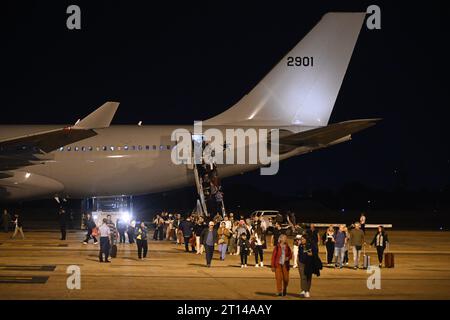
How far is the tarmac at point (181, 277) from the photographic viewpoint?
715 inches

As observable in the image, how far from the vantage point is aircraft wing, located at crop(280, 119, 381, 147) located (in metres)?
30.1

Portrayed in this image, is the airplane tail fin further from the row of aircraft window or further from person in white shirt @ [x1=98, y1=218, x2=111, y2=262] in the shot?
person in white shirt @ [x1=98, y1=218, x2=111, y2=262]

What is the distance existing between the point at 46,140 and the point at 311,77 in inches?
513

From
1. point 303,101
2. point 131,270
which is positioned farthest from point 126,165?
point 131,270

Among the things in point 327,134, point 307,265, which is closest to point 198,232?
point 327,134

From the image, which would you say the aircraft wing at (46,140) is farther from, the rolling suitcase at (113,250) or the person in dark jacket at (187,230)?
the rolling suitcase at (113,250)

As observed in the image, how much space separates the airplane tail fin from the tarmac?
8.64 metres

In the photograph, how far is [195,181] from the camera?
36.8 m

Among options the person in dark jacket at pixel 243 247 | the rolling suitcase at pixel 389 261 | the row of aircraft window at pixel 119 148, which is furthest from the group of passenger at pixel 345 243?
the row of aircraft window at pixel 119 148

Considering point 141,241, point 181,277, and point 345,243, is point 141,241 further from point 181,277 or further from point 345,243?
point 345,243

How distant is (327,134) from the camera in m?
32.1

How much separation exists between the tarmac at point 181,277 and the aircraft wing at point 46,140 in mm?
4575
